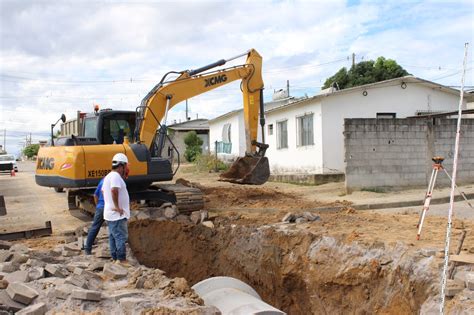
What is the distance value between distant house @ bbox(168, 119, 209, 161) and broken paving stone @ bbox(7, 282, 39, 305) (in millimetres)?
34129

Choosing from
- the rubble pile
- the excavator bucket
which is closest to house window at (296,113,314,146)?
the excavator bucket

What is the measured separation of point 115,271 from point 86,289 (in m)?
0.95

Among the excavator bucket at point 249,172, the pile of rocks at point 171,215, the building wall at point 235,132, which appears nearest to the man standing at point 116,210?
the pile of rocks at point 171,215

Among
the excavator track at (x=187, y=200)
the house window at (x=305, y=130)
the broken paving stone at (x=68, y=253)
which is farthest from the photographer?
the house window at (x=305, y=130)

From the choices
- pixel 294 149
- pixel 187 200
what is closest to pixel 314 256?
pixel 187 200

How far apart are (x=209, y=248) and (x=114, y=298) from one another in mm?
4616

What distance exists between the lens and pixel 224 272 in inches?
376

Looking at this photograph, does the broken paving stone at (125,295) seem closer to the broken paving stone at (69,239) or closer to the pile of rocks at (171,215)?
the broken paving stone at (69,239)

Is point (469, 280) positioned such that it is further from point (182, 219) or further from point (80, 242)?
point (182, 219)

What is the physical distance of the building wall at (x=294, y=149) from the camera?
19125 mm

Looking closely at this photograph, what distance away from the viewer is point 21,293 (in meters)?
5.16

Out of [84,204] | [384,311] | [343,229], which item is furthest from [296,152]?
[384,311]

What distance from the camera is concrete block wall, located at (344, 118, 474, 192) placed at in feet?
51.4

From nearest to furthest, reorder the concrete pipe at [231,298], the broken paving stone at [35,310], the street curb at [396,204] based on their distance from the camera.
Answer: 1. the broken paving stone at [35,310]
2. the concrete pipe at [231,298]
3. the street curb at [396,204]
